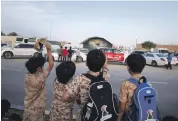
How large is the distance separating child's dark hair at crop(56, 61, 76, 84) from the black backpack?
1.11 feet

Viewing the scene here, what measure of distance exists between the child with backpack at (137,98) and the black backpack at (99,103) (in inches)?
5.6

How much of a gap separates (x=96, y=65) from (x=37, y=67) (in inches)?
40.0

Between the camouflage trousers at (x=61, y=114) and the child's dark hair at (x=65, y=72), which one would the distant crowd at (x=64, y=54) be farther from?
the child's dark hair at (x=65, y=72)

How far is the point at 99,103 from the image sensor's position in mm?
2207

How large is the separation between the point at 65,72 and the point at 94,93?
47 cm

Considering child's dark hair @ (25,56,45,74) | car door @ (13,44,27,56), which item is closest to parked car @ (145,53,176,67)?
car door @ (13,44,27,56)

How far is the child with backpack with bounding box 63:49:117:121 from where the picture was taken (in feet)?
7.25

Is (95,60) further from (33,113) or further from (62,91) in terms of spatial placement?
(33,113)

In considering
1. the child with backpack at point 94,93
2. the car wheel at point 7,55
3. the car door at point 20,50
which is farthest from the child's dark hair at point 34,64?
the car wheel at point 7,55

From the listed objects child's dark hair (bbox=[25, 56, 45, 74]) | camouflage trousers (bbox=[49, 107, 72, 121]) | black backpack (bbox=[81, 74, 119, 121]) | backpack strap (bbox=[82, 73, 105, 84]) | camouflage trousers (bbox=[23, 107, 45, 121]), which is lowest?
camouflage trousers (bbox=[23, 107, 45, 121])

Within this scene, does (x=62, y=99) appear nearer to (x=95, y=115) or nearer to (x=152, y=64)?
(x=95, y=115)

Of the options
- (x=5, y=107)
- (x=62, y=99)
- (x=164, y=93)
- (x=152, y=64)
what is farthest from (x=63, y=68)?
(x=152, y=64)

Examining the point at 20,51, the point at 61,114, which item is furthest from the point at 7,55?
the point at 61,114

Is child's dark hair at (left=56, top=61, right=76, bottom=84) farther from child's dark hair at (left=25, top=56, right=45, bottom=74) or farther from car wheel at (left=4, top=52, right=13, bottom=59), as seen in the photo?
car wheel at (left=4, top=52, right=13, bottom=59)
